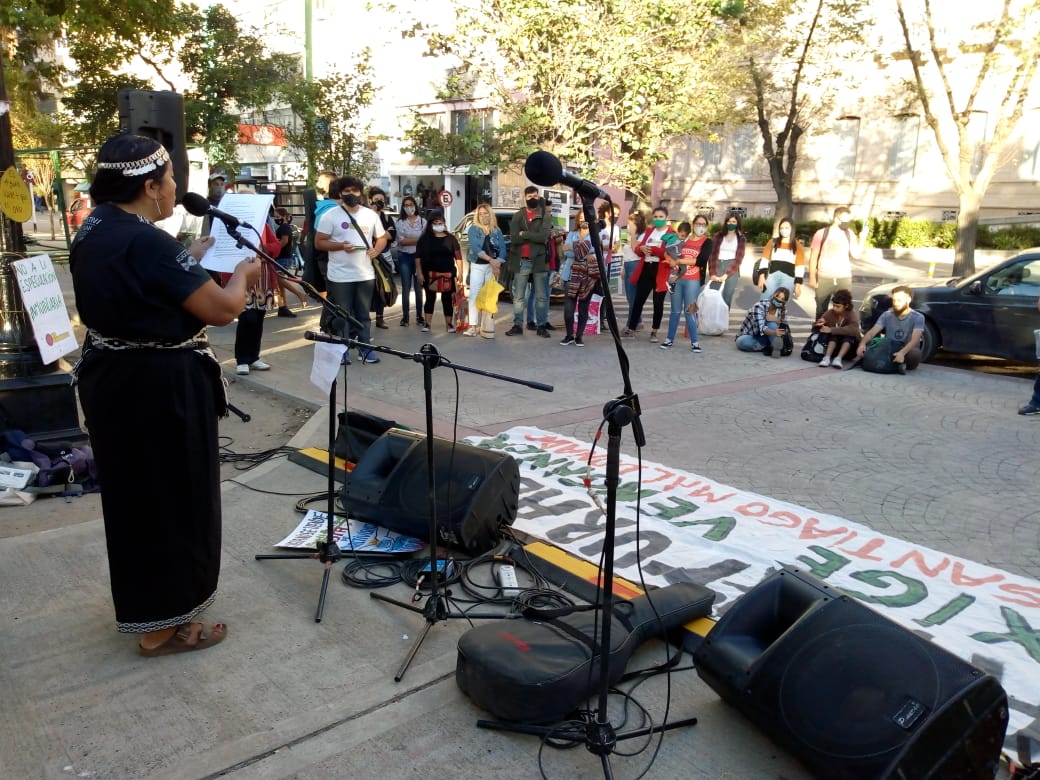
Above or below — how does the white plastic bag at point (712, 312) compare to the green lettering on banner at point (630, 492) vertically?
above

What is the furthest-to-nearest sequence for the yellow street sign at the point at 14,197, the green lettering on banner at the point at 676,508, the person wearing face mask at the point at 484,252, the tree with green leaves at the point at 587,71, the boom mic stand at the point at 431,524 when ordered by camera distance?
the tree with green leaves at the point at 587,71 → the person wearing face mask at the point at 484,252 → the yellow street sign at the point at 14,197 → the green lettering on banner at the point at 676,508 → the boom mic stand at the point at 431,524

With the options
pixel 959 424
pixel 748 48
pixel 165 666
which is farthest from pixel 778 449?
pixel 748 48

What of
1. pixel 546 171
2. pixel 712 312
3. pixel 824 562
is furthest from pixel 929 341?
pixel 546 171

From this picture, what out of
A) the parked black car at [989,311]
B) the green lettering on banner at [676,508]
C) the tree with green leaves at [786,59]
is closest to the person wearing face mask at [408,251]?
the parked black car at [989,311]

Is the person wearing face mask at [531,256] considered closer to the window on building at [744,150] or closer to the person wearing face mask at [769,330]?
the person wearing face mask at [769,330]

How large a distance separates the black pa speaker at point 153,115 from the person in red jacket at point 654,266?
612 centimetres

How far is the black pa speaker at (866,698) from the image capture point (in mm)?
2328

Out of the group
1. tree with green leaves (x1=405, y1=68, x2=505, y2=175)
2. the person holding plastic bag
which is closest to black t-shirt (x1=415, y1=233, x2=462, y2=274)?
the person holding plastic bag

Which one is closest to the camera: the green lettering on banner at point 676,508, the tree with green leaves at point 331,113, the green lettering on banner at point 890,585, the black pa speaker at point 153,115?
the green lettering on banner at point 890,585

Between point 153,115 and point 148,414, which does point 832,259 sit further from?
point 148,414

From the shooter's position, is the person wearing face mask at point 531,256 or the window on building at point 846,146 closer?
the person wearing face mask at point 531,256

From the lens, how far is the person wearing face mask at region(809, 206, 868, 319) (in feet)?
36.3

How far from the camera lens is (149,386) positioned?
10.1 ft

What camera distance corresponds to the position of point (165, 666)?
10.8 ft
